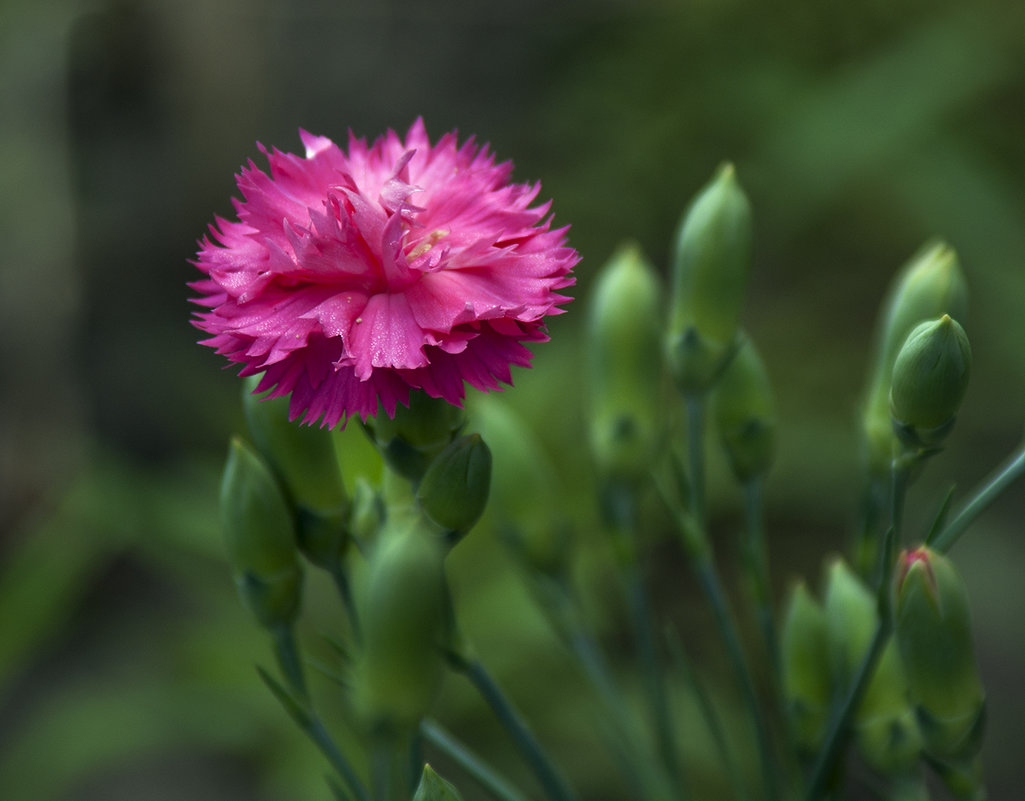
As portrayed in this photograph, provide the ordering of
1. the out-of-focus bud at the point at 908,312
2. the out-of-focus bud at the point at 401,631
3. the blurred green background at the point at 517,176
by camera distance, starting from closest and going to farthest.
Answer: the out-of-focus bud at the point at 401,631, the out-of-focus bud at the point at 908,312, the blurred green background at the point at 517,176

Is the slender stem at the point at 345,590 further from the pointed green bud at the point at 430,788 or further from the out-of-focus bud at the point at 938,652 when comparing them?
the out-of-focus bud at the point at 938,652

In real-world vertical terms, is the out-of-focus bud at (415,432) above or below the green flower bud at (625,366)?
above

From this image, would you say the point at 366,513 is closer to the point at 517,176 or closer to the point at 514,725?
the point at 514,725

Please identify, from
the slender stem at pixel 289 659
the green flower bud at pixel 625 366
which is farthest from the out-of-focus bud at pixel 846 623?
the slender stem at pixel 289 659

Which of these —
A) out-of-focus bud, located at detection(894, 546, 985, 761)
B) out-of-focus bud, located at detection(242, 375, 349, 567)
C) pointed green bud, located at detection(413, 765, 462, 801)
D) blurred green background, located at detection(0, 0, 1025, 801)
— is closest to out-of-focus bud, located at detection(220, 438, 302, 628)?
out-of-focus bud, located at detection(242, 375, 349, 567)

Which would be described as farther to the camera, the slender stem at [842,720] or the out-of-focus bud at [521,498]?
the out-of-focus bud at [521,498]

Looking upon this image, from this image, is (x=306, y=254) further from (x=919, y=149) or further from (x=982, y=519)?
(x=982, y=519)
